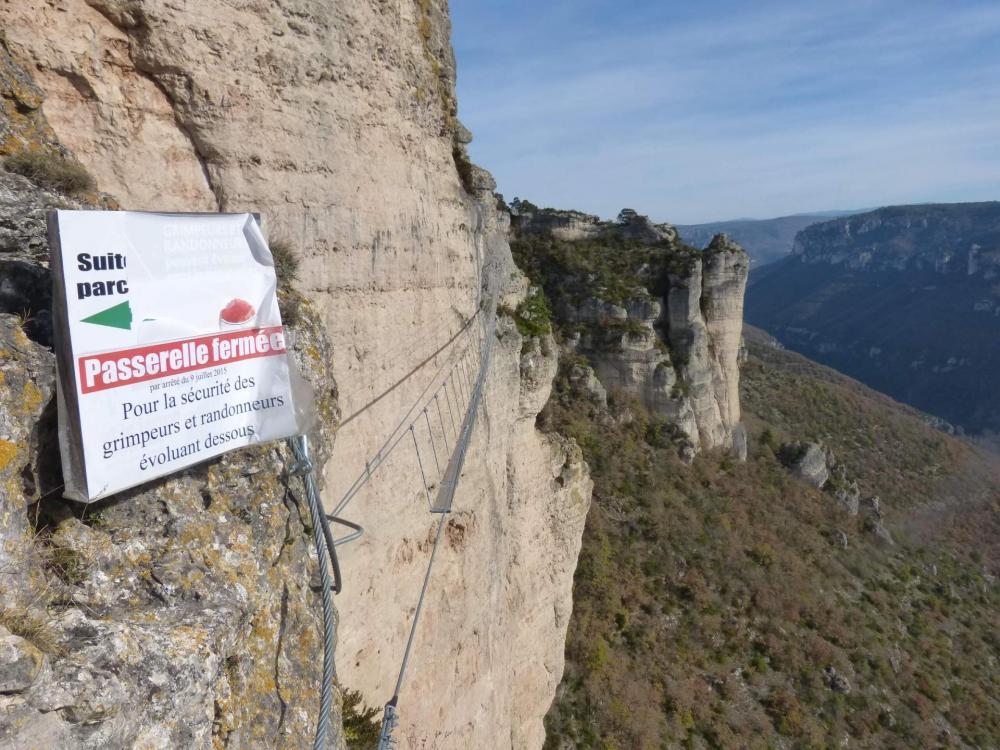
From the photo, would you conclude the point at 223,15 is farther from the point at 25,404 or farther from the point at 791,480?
the point at 791,480

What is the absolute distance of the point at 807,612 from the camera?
22859 millimetres

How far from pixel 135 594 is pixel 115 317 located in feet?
4.03

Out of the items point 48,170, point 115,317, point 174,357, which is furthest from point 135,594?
point 48,170

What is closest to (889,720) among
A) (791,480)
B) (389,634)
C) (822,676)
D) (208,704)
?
(822,676)

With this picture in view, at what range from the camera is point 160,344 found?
2939 millimetres

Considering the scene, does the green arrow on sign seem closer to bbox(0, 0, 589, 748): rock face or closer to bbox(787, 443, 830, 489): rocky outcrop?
bbox(0, 0, 589, 748): rock face

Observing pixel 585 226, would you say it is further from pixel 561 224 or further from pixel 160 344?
pixel 160 344

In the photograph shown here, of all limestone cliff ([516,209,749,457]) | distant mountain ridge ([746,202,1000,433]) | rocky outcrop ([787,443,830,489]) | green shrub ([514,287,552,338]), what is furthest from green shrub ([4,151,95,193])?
distant mountain ridge ([746,202,1000,433])

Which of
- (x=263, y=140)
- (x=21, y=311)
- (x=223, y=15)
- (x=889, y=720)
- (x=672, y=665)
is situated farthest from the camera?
(x=889, y=720)

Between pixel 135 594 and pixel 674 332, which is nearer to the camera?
pixel 135 594

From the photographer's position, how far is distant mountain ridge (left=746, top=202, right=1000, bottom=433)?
10462 centimetres

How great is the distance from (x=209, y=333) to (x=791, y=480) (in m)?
33.1

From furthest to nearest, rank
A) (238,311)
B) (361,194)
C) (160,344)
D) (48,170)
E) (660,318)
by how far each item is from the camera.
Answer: (660,318), (361,194), (238,311), (48,170), (160,344)

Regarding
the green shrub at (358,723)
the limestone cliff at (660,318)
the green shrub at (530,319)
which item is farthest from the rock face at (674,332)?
the green shrub at (358,723)
